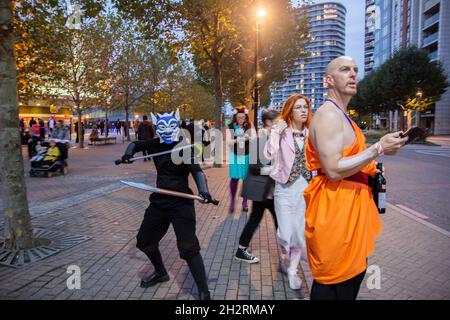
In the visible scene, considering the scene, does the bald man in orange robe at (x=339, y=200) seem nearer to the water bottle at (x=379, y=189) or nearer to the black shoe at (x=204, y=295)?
the water bottle at (x=379, y=189)

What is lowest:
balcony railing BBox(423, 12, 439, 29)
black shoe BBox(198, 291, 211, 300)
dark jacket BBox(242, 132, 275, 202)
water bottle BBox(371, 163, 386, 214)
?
black shoe BBox(198, 291, 211, 300)

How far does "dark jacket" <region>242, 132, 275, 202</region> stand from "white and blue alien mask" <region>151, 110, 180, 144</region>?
1.22m

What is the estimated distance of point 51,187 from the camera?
9758mm

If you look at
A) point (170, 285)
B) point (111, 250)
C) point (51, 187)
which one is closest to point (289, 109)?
point (170, 285)

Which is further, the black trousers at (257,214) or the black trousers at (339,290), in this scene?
the black trousers at (257,214)

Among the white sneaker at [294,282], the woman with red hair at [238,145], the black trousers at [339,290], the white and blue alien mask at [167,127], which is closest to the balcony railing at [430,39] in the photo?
the woman with red hair at [238,145]

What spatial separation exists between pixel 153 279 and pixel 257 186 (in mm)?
1596

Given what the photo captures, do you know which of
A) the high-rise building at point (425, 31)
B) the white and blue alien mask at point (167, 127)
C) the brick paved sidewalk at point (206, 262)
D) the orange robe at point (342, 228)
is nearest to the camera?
the orange robe at point (342, 228)

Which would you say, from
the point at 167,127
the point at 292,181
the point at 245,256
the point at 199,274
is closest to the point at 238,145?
the point at 245,256

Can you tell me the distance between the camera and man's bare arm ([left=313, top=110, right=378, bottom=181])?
2.11 metres

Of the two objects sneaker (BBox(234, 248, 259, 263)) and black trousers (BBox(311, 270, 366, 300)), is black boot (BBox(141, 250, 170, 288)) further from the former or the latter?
black trousers (BBox(311, 270, 366, 300))

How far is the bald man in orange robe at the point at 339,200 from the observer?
218cm

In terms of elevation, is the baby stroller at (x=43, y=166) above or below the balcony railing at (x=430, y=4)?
below

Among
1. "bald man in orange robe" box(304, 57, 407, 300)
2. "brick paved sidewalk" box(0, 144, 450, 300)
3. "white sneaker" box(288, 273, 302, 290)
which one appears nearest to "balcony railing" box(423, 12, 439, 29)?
"brick paved sidewalk" box(0, 144, 450, 300)
